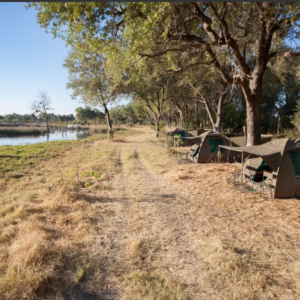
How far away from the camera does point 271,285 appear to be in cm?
309

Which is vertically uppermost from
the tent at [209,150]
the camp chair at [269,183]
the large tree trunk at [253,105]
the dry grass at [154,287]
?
the large tree trunk at [253,105]

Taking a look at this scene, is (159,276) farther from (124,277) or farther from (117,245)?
(117,245)

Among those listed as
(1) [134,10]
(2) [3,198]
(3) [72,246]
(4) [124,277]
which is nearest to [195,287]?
(4) [124,277]

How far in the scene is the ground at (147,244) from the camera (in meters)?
2.99

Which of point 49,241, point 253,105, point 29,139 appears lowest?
point 49,241

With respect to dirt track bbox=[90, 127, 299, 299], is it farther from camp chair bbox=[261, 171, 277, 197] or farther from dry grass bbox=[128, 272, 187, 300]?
camp chair bbox=[261, 171, 277, 197]

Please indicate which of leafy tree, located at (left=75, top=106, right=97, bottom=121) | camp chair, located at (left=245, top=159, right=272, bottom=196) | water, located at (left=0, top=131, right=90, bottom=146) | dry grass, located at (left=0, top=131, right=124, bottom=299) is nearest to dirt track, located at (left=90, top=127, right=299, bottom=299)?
dry grass, located at (left=0, top=131, right=124, bottom=299)

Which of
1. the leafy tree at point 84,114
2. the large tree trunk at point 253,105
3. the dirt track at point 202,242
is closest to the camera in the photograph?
the dirt track at point 202,242

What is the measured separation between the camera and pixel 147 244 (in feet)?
13.2

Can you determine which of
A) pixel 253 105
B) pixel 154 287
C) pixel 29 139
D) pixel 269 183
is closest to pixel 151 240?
pixel 154 287

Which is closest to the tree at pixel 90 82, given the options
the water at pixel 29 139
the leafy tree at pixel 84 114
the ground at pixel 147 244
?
A: the water at pixel 29 139

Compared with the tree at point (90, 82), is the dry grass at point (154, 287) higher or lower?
lower

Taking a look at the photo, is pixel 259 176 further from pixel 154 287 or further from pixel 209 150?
pixel 154 287

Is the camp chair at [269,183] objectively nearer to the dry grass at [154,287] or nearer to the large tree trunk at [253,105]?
the large tree trunk at [253,105]
